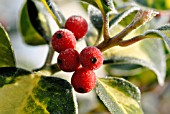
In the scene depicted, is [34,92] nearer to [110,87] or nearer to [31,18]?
[110,87]

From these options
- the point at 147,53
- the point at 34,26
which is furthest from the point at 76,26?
the point at 147,53

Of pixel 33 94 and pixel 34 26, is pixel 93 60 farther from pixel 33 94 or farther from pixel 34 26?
pixel 34 26

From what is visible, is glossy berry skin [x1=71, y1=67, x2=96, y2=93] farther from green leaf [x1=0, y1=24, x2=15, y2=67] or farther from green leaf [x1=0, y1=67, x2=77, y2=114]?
green leaf [x1=0, y1=24, x2=15, y2=67]

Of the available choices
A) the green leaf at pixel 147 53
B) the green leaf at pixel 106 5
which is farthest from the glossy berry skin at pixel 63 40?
the green leaf at pixel 147 53

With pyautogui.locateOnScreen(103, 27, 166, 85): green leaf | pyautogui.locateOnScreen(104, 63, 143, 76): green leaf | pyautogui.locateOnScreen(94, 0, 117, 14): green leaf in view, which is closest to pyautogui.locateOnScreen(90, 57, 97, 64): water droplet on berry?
pyautogui.locateOnScreen(94, 0, 117, 14): green leaf

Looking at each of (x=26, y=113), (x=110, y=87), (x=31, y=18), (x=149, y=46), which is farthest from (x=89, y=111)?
(x=26, y=113)

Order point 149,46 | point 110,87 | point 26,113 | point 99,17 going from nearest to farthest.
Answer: point 26,113 < point 110,87 < point 99,17 < point 149,46
